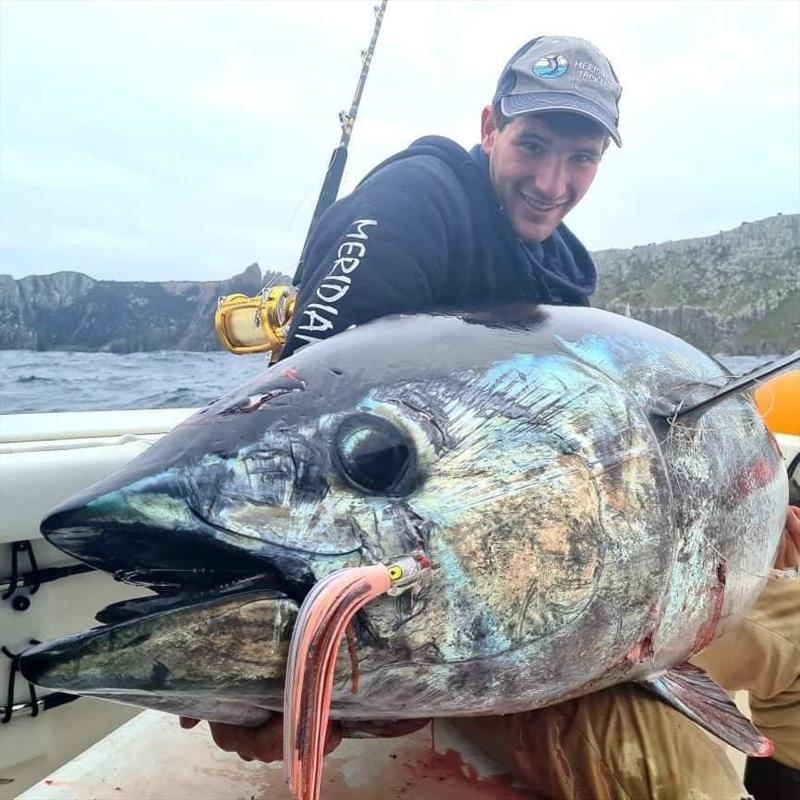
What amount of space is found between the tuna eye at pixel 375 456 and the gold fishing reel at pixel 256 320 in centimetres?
220

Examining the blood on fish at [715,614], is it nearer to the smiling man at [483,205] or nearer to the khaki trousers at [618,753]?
the khaki trousers at [618,753]

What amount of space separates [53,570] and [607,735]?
80.4 inches

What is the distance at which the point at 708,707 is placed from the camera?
1578 millimetres

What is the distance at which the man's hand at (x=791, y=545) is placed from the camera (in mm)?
2250

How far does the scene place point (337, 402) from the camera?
1163 millimetres

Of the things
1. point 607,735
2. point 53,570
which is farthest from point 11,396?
point 607,735

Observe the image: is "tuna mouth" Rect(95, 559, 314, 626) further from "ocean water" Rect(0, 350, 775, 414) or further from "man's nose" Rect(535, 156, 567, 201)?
"ocean water" Rect(0, 350, 775, 414)

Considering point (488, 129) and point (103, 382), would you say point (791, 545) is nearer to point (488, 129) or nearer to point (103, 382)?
point (488, 129)

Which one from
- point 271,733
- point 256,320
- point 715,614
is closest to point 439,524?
point 271,733

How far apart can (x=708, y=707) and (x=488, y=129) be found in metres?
2.00

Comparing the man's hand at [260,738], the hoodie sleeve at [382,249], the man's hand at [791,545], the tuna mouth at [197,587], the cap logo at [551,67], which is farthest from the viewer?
the cap logo at [551,67]

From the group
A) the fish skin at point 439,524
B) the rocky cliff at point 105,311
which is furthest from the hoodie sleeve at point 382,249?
the rocky cliff at point 105,311

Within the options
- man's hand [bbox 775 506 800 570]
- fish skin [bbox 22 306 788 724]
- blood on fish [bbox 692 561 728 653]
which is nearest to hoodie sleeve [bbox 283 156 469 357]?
fish skin [bbox 22 306 788 724]

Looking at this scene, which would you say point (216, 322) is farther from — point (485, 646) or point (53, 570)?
point (485, 646)
